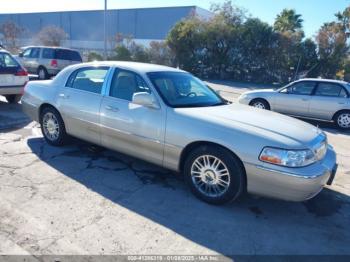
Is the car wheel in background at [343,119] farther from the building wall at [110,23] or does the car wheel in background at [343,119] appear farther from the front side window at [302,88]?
the building wall at [110,23]

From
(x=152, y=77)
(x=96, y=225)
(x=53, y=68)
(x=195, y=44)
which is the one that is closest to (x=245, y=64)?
(x=195, y=44)

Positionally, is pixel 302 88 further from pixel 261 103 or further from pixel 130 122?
pixel 130 122

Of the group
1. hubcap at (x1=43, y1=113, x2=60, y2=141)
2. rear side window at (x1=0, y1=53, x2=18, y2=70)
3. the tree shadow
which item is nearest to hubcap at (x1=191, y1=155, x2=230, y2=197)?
the tree shadow

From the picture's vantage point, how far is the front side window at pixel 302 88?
374 inches

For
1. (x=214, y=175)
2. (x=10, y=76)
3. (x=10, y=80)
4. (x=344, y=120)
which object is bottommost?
(x=344, y=120)

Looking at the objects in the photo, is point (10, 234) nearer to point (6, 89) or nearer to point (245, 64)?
point (6, 89)

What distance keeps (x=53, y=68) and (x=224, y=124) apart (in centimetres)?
1343

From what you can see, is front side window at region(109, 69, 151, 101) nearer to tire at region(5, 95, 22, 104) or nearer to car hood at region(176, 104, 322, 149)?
car hood at region(176, 104, 322, 149)

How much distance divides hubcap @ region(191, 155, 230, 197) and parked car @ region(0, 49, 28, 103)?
6273 millimetres

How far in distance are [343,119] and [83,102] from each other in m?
7.61

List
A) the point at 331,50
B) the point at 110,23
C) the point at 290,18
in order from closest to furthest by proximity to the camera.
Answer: the point at 331,50
the point at 290,18
the point at 110,23

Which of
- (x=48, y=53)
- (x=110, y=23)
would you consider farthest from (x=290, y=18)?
Answer: (x=110, y=23)

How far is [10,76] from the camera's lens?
7984mm

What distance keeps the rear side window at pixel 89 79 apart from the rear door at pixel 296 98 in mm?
6653
